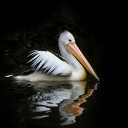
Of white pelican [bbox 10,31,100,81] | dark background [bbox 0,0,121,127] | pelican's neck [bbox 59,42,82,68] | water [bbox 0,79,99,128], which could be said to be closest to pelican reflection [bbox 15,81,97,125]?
water [bbox 0,79,99,128]

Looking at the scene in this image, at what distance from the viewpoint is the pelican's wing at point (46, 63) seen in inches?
173

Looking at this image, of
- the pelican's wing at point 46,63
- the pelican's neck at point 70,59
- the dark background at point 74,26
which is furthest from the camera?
the pelican's neck at point 70,59

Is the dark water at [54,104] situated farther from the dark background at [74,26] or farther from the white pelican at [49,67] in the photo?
the white pelican at [49,67]

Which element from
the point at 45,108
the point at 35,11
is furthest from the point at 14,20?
the point at 45,108

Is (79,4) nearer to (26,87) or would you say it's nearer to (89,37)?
(89,37)

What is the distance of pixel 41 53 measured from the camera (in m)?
4.55

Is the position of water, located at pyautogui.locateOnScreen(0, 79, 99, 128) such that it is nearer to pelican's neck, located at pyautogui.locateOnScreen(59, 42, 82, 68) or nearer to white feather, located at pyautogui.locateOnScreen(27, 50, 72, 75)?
white feather, located at pyautogui.locateOnScreen(27, 50, 72, 75)

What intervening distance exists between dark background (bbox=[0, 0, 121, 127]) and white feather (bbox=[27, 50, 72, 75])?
75 centimetres

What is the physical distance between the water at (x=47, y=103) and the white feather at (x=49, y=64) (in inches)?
9.3

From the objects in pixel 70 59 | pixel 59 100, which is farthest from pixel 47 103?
pixel 70 59

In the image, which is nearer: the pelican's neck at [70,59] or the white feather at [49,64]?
the white feather at [49,64]

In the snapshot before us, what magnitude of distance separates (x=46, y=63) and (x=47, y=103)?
4.42 feet

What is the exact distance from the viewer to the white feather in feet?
14.5

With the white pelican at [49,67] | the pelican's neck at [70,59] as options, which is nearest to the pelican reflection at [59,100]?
the white pelican at [49,67]
